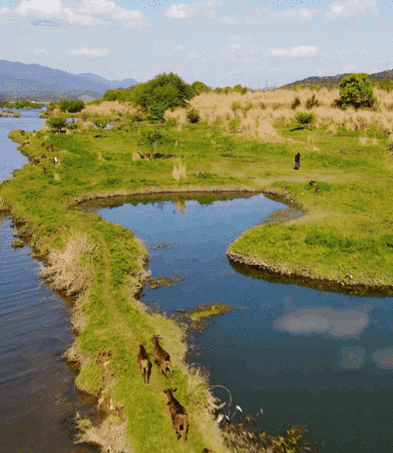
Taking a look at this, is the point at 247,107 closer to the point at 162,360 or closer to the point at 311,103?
the point at 311,103

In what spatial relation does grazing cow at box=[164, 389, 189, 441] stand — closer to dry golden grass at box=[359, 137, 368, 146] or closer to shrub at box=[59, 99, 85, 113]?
dry golden grass at box=[359, 137, 368, 146]

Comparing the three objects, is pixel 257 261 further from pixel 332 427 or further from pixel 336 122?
pixel 336 122

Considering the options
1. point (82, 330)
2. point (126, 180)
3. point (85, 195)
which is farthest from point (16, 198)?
point (82, 330)

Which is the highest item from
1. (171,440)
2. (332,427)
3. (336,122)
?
(336,122)

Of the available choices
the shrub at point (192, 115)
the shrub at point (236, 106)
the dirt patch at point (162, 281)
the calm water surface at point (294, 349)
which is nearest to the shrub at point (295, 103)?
the shrub at point (236, 106)

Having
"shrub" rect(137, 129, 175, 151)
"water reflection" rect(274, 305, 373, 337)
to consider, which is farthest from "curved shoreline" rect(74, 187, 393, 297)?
"shrub" rect(137, 129, 175, 151)

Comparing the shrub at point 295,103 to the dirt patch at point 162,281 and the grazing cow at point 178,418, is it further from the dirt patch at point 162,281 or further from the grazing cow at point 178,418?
the grazing cow at point 178,418
